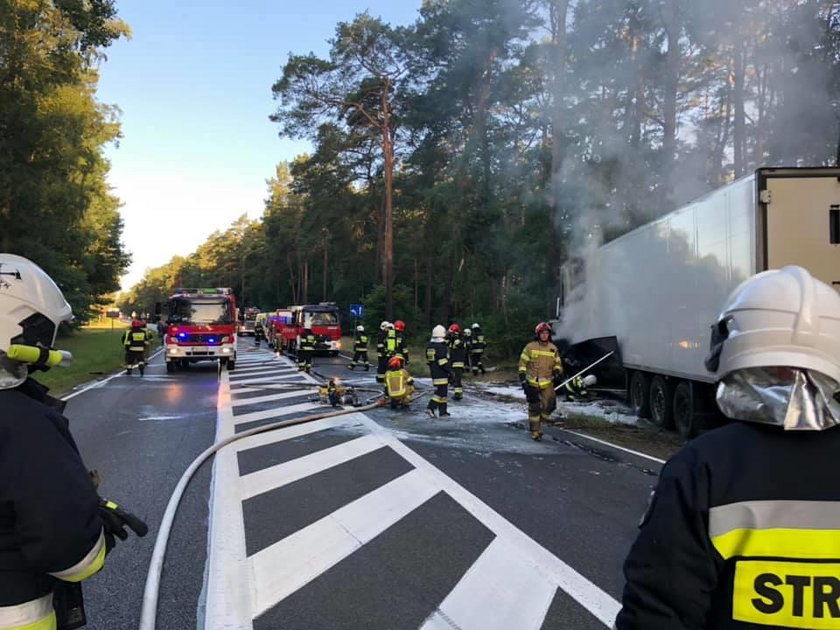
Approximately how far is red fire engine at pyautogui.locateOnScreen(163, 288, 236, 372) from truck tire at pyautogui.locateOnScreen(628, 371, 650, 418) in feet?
39.5

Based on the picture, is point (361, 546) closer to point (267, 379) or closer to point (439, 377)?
point (439, 377)

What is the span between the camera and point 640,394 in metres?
11.6

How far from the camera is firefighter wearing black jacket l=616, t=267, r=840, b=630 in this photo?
4.47 ft

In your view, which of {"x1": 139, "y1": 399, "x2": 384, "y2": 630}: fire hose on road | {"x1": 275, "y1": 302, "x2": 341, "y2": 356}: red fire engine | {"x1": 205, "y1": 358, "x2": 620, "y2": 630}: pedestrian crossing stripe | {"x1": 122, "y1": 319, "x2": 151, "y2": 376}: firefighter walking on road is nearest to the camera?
{"x1": 139, "y1": 399, "x2": 384, "y2": 630}: fire hose on road

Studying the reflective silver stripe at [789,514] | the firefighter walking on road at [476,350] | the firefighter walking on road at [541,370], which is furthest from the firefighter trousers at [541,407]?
the firefighter walking on road at [476,350]

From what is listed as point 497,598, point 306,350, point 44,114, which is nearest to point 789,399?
point 497,598

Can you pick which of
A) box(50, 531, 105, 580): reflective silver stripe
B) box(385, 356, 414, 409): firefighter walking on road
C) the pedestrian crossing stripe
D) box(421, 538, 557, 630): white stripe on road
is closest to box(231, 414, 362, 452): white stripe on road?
box(385, 356, 414, 409): firefighter walking on road

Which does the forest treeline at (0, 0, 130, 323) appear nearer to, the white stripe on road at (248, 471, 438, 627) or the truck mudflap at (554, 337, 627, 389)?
the truck mudflap at (554, 337, 627, 389)

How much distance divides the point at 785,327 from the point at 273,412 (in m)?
10.3

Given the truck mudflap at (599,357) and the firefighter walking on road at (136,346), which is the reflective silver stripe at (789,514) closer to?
the truck mudflap at (599,357)

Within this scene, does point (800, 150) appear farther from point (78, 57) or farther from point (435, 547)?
point (78, 57)

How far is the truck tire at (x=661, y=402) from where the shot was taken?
10.1 m

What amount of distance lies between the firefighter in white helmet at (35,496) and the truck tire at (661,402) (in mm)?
9418

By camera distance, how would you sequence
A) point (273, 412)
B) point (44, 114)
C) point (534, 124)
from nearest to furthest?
point (273, 412) < point (44, 114) < point (534, 124)
